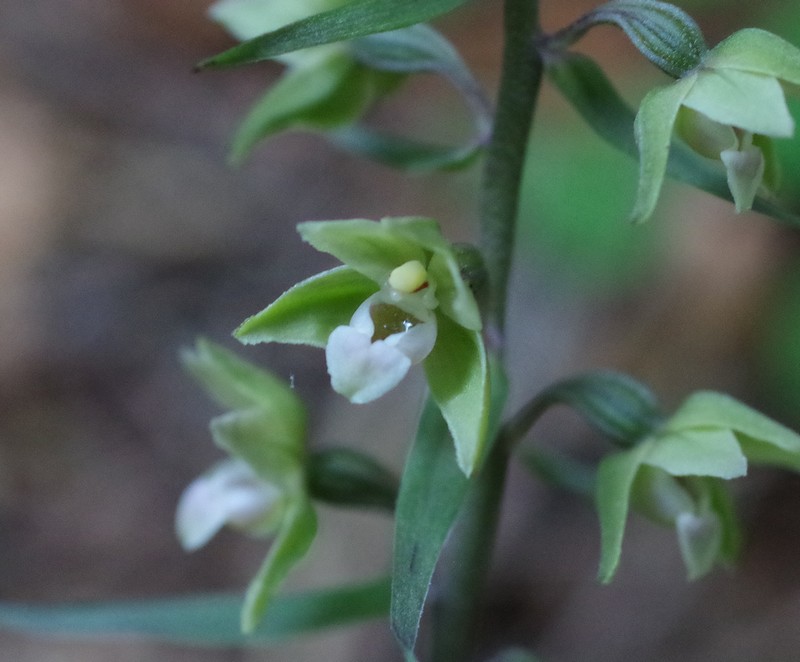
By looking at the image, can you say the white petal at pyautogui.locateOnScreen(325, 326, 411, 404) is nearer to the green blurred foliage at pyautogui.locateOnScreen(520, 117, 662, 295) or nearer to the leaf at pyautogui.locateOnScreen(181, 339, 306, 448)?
the leaf at pyautogui.locateOnScreen(181, 339, 306, 448)

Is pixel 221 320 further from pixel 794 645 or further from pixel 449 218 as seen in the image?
pixel 794 645

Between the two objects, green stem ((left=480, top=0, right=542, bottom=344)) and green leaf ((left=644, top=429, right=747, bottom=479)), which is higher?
green stem ((left=480, top=0, right=542, bottom=344))

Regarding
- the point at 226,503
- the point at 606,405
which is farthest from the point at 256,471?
the point at 606,405

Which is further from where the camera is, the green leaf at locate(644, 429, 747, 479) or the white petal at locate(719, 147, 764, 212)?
the green leaf at locate(644, 429, 747, 479)

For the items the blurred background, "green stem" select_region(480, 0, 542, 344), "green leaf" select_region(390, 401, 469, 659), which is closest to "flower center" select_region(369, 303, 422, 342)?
"green leaf" select_region(390, 401, 469, 659)

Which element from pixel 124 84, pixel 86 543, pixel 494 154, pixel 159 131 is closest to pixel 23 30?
pixel 124 84

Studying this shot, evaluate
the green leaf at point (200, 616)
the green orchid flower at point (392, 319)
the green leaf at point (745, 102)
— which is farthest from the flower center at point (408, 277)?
the green leaf at point (200, 616)

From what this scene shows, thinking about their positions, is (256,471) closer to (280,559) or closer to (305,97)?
(280,559)
